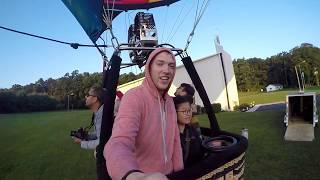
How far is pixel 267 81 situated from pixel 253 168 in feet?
246

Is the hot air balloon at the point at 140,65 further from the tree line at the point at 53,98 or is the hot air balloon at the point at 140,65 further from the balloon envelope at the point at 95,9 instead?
the tree line at the point at 53,98

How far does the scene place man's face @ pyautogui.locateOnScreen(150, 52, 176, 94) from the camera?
4.62ft

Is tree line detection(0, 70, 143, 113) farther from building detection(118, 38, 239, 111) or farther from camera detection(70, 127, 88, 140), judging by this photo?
camera detection(70, 127, 88, 140)

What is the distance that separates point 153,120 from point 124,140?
0.21 m

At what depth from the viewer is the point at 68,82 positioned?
6338cm

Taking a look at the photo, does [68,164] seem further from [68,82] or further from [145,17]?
[68,82]

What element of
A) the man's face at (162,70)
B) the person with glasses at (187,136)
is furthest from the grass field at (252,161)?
the man's face at (162,70)

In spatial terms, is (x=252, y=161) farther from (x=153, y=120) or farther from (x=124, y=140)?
(x=124, y=140)

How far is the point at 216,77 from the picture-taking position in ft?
77.7

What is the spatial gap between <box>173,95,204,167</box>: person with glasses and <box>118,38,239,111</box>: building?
20574mm

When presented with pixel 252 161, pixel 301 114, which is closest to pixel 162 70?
pixel 252 161

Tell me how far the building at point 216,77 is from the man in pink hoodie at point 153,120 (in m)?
21.2

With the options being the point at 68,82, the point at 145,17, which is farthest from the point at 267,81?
the point at 145,17

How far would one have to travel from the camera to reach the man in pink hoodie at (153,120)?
51.6 inches
